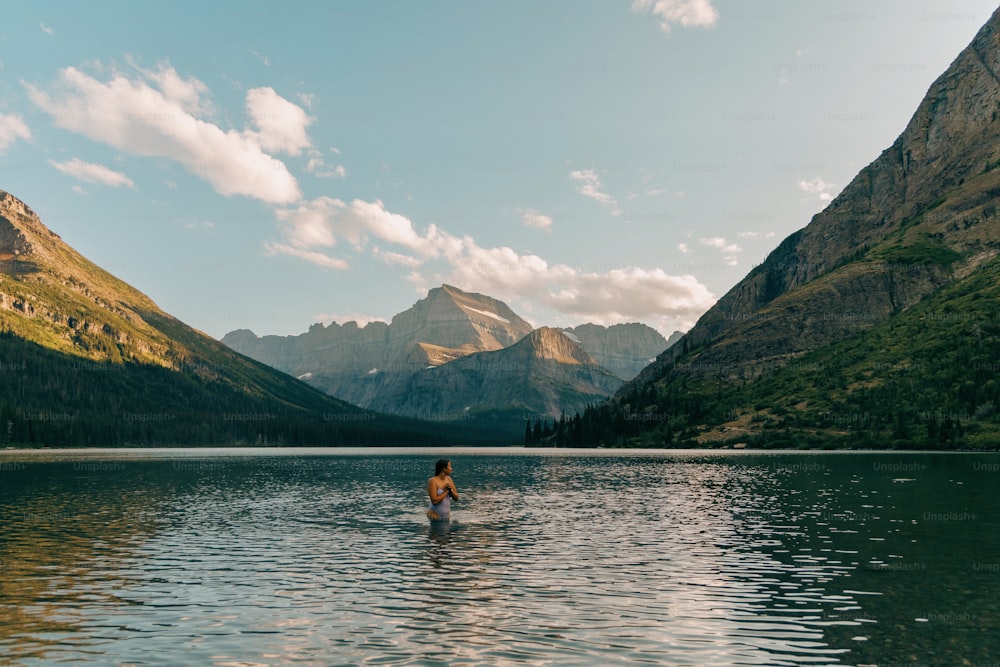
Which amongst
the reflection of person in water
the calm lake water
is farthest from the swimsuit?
the calm lake water

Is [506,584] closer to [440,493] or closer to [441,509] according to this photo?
[440,493]

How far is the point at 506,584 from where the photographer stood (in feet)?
112

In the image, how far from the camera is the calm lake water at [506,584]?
77.4ft

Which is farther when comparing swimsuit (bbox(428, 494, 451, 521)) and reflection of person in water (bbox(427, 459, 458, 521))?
swimsuit (bbox(428, 494, 451, 521))

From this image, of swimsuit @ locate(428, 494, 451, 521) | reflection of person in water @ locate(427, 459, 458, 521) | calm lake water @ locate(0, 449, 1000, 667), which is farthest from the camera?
swimsuit @ locate(428, 494, 451, 521)

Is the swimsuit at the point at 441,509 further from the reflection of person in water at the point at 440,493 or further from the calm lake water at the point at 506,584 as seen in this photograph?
the calm lake water at the point at 506,584

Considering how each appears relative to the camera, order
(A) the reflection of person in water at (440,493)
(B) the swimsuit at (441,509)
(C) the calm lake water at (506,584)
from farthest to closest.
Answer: (B) the swimsuit at (441,509)
(A) the reflection of person in water at (440,493)
(C) the calm lake water at (506,584)

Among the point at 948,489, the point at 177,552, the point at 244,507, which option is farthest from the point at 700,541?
the point at 948,489

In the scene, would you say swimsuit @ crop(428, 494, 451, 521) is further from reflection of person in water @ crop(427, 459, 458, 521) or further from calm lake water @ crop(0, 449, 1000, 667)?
calm lake water @ crop(0, 449, 1000, 667)

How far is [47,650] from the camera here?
2317cm

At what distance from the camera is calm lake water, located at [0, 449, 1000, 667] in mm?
23578

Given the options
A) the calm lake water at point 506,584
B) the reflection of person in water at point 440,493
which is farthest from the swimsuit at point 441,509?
the calm lake water at point 506,584

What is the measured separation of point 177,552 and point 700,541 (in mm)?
33198

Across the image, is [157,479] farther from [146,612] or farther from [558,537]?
[146,612]
